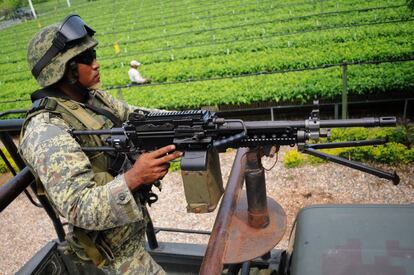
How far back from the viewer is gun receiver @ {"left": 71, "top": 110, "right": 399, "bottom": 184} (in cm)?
220

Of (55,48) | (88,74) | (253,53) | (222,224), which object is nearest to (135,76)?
(253,53)

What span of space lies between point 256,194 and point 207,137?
1.61 feet

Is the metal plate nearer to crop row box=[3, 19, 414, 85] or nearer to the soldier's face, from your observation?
the soldier's face

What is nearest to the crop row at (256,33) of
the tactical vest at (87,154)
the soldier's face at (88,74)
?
the soldier's face at (88,74)

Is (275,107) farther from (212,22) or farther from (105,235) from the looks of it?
(212,22)

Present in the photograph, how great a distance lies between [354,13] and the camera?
63.5ft

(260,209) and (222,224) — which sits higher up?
(222,224)

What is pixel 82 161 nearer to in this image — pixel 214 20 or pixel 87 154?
pixel 87 154

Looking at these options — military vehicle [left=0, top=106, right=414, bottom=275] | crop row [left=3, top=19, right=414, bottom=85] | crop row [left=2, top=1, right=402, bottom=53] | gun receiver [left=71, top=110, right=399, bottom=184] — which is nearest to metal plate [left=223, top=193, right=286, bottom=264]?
military vehicle [left=0, top=106, right=414, bottom=275]

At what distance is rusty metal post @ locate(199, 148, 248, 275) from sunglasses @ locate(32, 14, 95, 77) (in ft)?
5.02

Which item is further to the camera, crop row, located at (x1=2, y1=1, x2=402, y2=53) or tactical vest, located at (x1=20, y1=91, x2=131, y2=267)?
crop row, located at (x1=2, y1=1, x2=402, y2=53)

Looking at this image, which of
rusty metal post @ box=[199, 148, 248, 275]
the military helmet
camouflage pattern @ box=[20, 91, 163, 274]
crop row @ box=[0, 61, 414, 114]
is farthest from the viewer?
crop row @ box=[0, 61, 414, 114]

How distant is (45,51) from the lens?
A: 114 inches

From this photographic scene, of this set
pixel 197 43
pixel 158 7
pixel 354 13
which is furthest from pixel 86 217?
pixel 158 7
